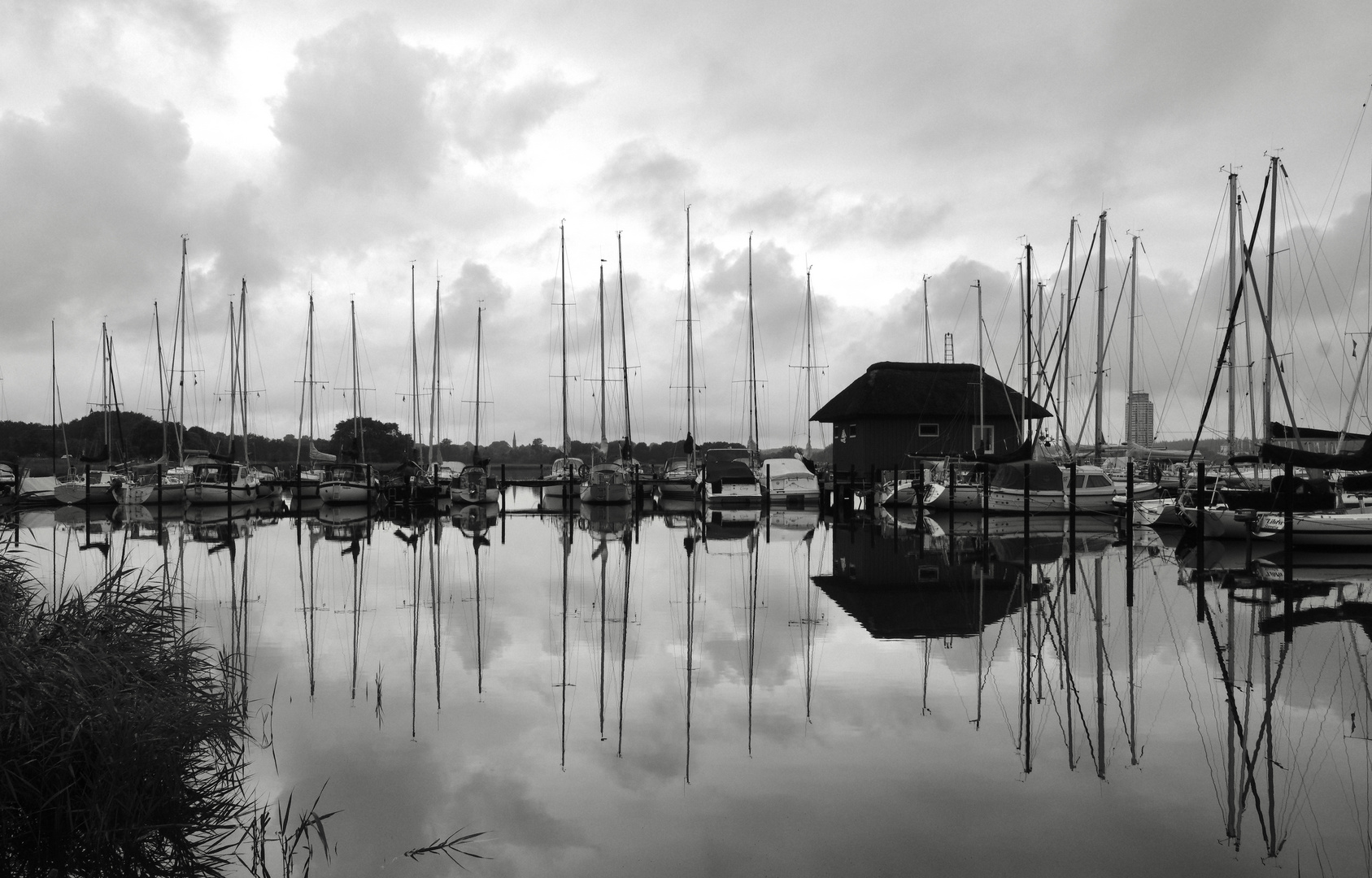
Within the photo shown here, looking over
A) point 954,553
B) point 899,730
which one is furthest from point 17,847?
point 954,553

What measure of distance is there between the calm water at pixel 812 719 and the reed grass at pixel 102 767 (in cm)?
76

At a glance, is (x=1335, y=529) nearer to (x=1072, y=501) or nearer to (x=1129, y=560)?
(x=1129, y=560)

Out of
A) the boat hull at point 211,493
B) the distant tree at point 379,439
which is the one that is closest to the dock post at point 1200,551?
the boat hull at point 211,493

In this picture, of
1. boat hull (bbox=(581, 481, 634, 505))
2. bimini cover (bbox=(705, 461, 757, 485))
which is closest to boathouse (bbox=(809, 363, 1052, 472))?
bimini cover (bbox=(705, 461, 757, 485))

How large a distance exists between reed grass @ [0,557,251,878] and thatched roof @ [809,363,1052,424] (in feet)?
151

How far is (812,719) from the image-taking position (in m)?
9.18

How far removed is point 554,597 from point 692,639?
14.1ft

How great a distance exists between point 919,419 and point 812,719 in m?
43.2

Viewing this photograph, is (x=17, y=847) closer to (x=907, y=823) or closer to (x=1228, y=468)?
(x=907, y=823)

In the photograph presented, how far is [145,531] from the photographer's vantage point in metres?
31.3

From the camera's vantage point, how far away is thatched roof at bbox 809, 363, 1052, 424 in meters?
50.7

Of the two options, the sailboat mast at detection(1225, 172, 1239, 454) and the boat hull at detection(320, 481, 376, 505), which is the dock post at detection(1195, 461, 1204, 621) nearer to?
the sailboat mast at detection(1225, 172, 1239, 454)

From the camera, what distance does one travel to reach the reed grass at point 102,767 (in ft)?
17.6

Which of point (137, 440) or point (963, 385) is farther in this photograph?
point (137, 440)
